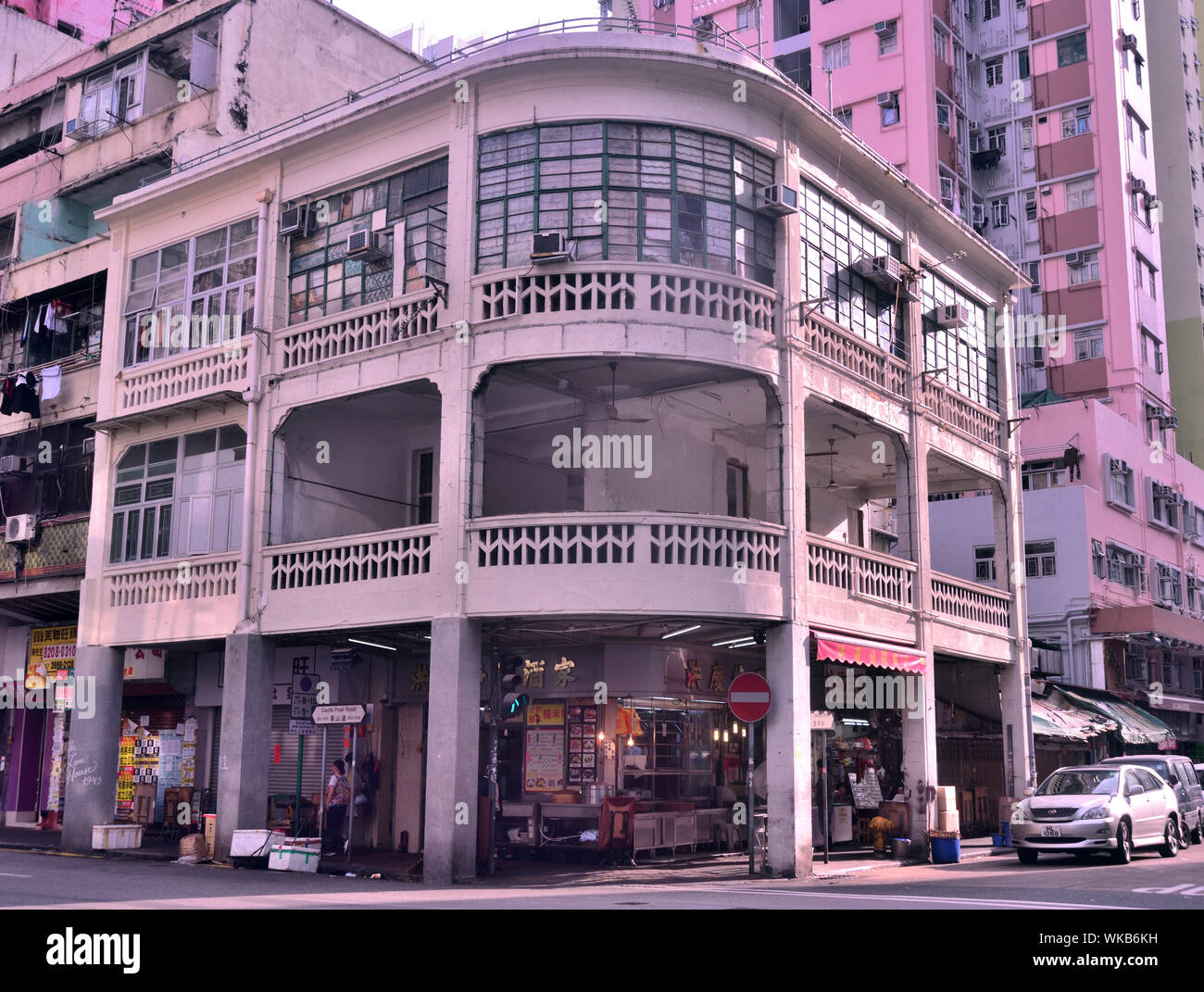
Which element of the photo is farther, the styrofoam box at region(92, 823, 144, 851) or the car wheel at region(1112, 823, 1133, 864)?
the styrofoam box at region(92, 823, 144, 851)

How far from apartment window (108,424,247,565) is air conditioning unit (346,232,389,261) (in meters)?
4.13

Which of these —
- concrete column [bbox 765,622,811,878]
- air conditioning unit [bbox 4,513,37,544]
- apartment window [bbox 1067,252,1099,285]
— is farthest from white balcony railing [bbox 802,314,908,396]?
apartment window [bbox 1067,252,1099,285]

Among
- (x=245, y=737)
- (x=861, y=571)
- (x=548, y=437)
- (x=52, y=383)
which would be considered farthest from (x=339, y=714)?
(x=52, y=383)

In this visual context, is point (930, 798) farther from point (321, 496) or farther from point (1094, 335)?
point (1094, 335)

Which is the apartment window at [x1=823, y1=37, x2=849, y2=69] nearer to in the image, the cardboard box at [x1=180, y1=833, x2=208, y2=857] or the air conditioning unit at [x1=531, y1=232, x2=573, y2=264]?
the air conditioning unit at [x1=531, y1=232, x2=573, y2=264]

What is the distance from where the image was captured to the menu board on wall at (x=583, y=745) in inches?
881

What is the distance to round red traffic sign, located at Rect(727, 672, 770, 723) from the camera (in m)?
18.9

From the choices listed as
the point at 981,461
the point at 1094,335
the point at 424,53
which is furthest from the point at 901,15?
the point at 981,461

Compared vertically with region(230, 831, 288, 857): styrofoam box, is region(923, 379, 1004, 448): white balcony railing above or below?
above

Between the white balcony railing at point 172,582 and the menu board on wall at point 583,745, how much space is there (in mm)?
6295

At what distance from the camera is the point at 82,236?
30.5m

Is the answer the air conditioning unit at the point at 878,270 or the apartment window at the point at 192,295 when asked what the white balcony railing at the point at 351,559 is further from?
the air conditioning unit at the point at 878,270

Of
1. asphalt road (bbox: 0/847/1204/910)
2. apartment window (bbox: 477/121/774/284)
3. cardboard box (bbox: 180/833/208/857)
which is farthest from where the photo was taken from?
cardboard box (bbox: 180/833/208/857)

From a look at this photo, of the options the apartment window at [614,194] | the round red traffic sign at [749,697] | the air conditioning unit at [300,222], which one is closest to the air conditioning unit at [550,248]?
the apartment window at [614,194]
